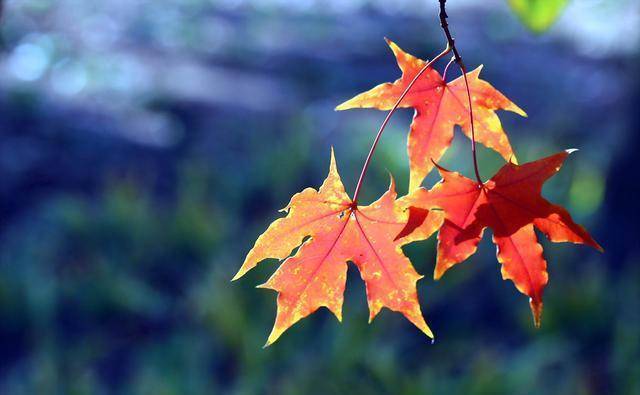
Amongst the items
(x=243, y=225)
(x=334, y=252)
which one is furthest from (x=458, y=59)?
(x=243, y=225)

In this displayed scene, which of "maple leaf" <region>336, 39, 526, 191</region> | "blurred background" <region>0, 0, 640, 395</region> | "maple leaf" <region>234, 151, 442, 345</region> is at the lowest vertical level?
"blurred background" <region>0, 0, 640, 395</region>

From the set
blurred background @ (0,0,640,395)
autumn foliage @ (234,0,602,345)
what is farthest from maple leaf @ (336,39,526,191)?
blurred background @ (0,0,640,395)

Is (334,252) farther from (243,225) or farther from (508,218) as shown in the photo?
(243,225)

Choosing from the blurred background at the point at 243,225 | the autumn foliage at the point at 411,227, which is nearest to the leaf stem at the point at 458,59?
the autumn foliage at the point at 411,227

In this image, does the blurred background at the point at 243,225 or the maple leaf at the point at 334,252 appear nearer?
the maple leaf at the point at 334,252

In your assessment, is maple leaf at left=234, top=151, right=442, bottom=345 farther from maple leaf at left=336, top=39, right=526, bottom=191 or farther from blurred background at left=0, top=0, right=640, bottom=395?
blurred background at left=0, top=0, right=640, bottom=395

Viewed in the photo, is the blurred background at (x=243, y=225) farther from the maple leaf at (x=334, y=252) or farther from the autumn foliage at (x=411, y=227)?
the maple leaf at (x=334, y=252)

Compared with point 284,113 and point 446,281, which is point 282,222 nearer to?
point 446,281
